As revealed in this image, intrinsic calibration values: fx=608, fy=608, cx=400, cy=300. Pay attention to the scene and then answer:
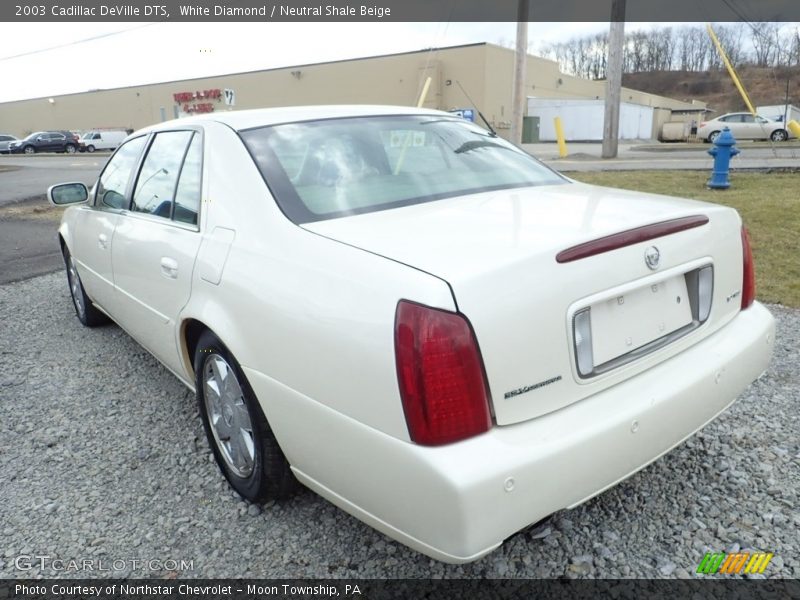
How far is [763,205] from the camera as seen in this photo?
7.79 m

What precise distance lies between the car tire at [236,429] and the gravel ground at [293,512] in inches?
5.5

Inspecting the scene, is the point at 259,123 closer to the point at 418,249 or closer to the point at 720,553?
the point at 418,249

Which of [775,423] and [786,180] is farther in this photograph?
[786,180]

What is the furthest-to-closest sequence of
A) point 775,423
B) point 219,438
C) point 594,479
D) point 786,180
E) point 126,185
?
point 786,180
point 126,185
point 775,423
point 219,438
point 594,479

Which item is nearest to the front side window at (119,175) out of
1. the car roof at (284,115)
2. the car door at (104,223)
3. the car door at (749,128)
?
the car door at (104,223)

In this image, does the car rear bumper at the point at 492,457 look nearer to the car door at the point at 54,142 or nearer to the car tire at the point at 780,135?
the car tire at the point at 780,135

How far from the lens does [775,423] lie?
2941 millimetres

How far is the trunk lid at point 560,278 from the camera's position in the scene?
1651 mm

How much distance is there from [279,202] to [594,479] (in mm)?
1416

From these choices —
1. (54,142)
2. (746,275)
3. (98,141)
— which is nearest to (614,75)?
(746,275)

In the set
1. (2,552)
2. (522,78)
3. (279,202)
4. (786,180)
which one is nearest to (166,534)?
(2,552)

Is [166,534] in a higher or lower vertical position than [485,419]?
lower

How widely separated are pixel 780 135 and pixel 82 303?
34.9 m

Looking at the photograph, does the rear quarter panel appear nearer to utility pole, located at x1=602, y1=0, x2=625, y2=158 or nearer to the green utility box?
utility pole, located at x1=602, y1=0, x2=625, y2=158
